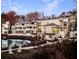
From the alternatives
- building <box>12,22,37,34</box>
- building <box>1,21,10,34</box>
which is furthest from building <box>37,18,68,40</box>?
building <box>1,21,10,34</box>

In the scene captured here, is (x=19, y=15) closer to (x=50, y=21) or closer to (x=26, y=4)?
(x=26, y=4)

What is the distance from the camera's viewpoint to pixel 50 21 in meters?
1.94

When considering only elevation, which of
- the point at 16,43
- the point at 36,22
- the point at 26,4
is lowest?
→ the point at 16,43

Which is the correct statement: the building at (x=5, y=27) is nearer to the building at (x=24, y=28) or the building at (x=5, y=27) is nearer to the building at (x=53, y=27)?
the building at (x=24, y=28)

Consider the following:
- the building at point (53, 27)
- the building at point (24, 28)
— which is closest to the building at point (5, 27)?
the building at point (24, 28)

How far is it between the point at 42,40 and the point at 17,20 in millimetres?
309

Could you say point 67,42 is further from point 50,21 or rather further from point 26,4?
point 26,4

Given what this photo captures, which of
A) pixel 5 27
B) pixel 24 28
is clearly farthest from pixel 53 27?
pixel 5 27

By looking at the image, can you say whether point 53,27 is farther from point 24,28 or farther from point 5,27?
point 5,27

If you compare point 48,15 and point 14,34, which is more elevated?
point 48,15

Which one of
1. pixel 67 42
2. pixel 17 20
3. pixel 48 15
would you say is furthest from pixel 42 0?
pixel 67 42

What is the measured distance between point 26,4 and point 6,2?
0.19 m

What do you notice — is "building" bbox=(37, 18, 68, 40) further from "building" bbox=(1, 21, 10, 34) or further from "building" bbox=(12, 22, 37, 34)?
"building" bbox=(1, 21, 10, 34)

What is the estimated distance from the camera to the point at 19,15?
1.92m
